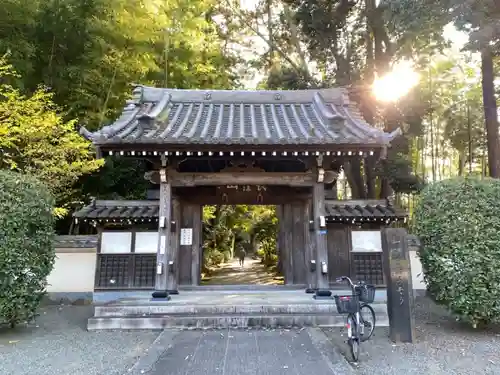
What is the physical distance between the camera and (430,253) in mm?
5992

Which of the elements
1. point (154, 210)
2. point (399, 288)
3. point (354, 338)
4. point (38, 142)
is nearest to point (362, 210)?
point (399, 288)

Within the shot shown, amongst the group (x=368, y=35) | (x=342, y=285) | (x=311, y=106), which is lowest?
(x=342, y=285)

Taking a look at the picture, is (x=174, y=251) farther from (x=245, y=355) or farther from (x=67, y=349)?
(x=245, y=355)

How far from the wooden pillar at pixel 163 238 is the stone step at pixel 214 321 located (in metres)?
0.61

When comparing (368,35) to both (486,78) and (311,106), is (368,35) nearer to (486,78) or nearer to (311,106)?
(486,78)

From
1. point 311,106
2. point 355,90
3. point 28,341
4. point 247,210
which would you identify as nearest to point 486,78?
point 355,90

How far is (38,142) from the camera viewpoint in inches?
340

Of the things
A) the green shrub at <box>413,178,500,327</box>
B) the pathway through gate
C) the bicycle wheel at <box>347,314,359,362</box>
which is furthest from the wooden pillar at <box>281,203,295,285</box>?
the bicycle wheel at <box>347,314,359,362</box>

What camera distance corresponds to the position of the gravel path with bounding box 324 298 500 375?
4.21 meters

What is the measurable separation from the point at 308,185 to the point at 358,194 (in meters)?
6.71

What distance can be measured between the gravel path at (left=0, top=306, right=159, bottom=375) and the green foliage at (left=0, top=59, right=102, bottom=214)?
314 centimetres

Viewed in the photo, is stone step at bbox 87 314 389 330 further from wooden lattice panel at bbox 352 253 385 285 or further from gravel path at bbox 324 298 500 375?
wooden lattice panel at bbox 352 253 385 285

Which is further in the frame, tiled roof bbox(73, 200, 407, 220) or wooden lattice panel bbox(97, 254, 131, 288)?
wooden lattice panel bbox(97, 254, 131, 288)

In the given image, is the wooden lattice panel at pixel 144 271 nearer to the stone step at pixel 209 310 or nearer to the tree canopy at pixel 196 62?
the stone step at pixel 209 310
